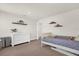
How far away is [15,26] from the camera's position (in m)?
4.15

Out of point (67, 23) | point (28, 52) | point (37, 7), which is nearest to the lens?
point (28, 52)

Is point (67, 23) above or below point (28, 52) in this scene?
above

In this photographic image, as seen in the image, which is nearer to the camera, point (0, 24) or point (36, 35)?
point (0, 24)

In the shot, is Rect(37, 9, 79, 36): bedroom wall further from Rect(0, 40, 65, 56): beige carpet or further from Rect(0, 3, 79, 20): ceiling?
Rect(0, 40, 65, 56): beige carpet

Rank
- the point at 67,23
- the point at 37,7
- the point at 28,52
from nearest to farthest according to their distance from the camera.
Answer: the point at 28,52 < the point at 37,7 < the point at 67,23

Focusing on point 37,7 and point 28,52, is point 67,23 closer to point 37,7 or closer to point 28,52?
point 37,7

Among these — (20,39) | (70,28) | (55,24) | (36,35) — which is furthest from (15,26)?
(70,28)

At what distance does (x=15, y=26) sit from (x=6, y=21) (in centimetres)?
70

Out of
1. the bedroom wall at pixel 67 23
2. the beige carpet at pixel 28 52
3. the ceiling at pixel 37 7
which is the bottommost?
the beige carpet at pixel 28 52

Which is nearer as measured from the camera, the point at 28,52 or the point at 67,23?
the point at 28,52

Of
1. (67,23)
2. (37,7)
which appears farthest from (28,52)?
(67,23)

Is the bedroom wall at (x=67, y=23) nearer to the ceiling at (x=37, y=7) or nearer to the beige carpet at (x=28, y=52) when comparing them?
the ceiling at (x=37, y=7)

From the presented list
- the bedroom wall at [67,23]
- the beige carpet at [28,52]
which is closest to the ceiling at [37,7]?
the bedroom wall at [67,23]

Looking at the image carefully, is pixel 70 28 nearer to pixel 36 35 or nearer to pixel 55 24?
pixel 55 24
